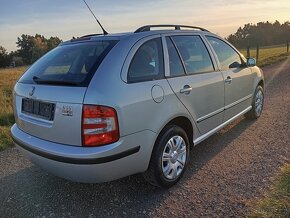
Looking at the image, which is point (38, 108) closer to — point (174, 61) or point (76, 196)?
point (76, 196)

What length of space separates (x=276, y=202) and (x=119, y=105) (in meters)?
1.80

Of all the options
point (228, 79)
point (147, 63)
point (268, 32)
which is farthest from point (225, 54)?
point (268, 32)

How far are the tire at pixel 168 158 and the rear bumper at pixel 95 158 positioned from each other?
15 centimetres

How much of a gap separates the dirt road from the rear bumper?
1.41ft

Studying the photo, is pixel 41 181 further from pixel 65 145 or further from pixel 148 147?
pixel 148 147

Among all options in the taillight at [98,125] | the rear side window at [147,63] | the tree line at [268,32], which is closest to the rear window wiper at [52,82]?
the taillight at [98,125]

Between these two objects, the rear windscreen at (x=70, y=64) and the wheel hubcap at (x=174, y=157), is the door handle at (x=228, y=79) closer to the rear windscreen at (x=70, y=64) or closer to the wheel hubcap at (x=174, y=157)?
the wheel hubcap at (x=174, y=157)

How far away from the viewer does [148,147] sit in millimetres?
3182

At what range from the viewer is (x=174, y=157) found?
3.60 metres

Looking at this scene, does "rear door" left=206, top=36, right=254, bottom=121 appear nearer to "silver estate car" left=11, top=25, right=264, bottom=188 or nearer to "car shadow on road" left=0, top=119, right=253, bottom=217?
Result: "silver estate car" left=11, top=25, right=264, bottom=188

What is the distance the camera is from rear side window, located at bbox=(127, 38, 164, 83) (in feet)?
10.3

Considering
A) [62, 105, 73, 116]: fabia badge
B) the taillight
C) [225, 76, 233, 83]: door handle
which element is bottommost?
the taillight

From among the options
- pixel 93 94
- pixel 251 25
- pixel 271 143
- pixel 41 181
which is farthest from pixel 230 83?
pixel 251 25

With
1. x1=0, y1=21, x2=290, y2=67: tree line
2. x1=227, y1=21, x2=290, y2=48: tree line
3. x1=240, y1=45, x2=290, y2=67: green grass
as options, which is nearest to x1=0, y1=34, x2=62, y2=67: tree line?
x1=0, y1=21, x2=290, y2=67: tree line
